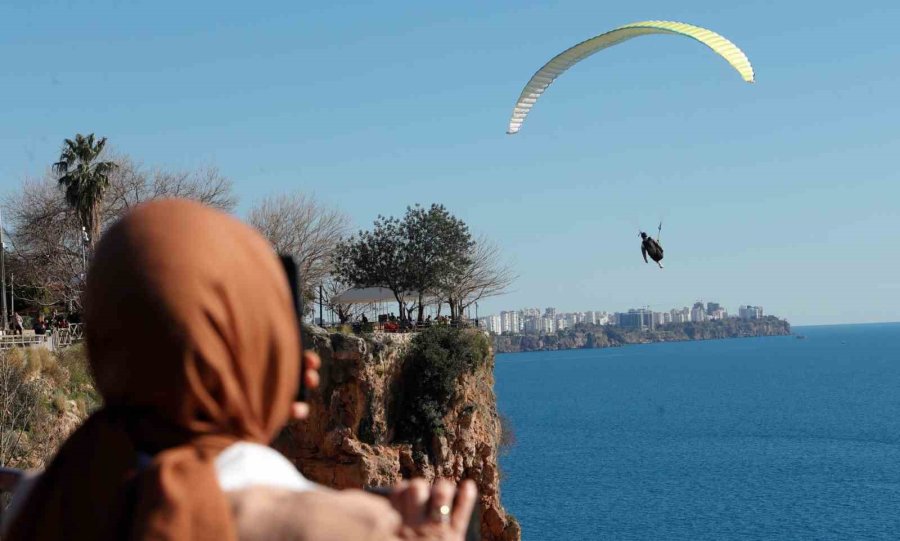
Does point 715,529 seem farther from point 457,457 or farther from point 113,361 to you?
point 113,361

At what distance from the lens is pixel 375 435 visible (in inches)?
1195

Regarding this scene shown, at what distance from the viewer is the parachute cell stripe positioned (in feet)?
56.4

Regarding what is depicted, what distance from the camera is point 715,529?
175ft

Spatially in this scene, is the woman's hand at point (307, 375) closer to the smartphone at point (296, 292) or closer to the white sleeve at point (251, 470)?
the smartphone at point (296, 292)

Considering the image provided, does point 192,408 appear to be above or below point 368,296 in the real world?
below

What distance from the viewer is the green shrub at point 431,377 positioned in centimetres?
3200

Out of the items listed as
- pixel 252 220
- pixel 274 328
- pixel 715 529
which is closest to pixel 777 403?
pixel 715 529

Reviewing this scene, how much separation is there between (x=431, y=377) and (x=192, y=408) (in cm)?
3152

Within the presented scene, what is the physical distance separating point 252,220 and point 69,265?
1016 cm

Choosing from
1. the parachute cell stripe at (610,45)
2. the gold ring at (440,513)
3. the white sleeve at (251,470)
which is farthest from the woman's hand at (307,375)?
the parachute cell stripe at (610,45)

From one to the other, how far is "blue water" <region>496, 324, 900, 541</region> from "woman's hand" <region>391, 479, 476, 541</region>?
51.2m

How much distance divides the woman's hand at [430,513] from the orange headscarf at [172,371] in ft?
0.75

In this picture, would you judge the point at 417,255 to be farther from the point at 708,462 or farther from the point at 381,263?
the point at 708,462

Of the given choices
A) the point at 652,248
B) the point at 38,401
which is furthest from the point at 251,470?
the point at 38,401
